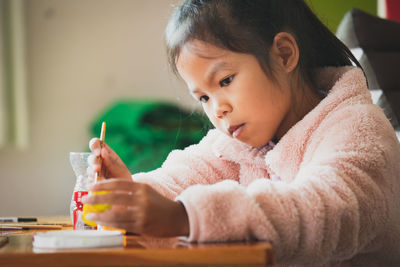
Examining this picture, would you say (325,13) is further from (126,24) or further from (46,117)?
(46,117)

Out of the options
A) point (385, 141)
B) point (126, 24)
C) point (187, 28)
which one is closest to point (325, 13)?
point (126, 24)

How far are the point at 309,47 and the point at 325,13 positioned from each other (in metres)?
1.32

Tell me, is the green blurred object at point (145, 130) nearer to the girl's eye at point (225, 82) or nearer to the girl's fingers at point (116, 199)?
the girl's eye at point (225, 82)

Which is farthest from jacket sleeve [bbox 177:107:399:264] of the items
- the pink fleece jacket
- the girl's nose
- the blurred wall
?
the blurred wall

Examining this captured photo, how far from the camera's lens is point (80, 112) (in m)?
2.77

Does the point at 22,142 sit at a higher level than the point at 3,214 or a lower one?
→ higher

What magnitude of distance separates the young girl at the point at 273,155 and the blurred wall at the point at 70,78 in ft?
5.39

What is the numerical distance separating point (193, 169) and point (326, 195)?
523 millimetres

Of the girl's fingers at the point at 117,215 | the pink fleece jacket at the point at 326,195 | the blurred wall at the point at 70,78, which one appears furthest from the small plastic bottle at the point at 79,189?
the blurred wall at the point at 70,78

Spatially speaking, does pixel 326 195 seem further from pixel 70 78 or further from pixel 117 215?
pixel 70 78

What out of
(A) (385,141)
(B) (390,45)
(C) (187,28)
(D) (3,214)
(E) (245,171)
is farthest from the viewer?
(D) (3,214)

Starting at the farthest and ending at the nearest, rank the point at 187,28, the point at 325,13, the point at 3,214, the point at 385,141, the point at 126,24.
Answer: the point at 126,24
the point at 3,214
the point at 325,13
the point at 187,28
the point at 385,141

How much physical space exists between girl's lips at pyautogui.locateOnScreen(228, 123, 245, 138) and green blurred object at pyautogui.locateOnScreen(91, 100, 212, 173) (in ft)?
5.06

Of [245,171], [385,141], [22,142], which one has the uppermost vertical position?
[385,141]
